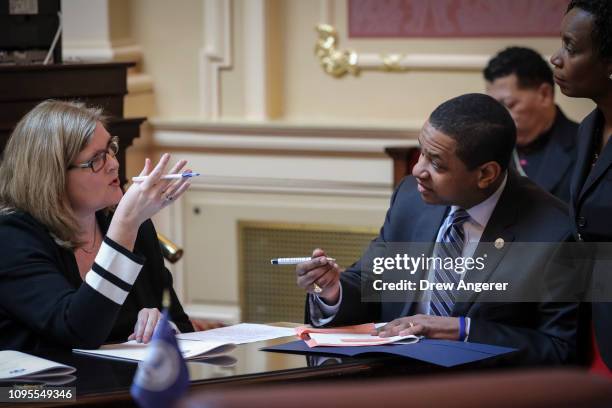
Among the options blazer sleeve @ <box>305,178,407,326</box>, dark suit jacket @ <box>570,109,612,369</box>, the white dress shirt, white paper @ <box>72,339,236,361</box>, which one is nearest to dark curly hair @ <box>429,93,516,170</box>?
the white dress shirt

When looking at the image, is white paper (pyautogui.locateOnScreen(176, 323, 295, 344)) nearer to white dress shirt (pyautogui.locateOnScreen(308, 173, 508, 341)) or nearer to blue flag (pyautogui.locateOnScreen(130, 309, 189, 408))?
white dress shirt (pyautogui.locateOnScreen(308, 173, 508, 341))

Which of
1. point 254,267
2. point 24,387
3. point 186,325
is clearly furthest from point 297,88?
point 24,387

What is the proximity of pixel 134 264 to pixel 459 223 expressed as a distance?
803 millimetres

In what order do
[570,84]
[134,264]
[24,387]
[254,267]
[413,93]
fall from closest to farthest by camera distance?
1. [24,387]
2. [134,264]
3. [570,84]
4. [413,93]
5. [254,267]

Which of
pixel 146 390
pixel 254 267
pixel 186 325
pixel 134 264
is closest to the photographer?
pixel 146 390

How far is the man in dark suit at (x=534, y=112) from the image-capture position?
161 inches

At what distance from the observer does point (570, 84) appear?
2.56 meters

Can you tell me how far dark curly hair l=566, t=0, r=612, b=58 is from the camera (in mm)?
2512

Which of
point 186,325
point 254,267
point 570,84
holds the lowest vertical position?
point 254,267

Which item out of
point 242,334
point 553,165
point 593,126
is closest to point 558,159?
point 553,165

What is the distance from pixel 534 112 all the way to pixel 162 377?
10.9 feet

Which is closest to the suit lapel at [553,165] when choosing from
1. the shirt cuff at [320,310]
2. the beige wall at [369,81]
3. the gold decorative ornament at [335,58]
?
the beige wall at [369,81]

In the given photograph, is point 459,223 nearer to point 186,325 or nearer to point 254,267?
point 186,325

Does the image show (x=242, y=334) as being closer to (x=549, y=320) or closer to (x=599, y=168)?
(x=549, y=320)
